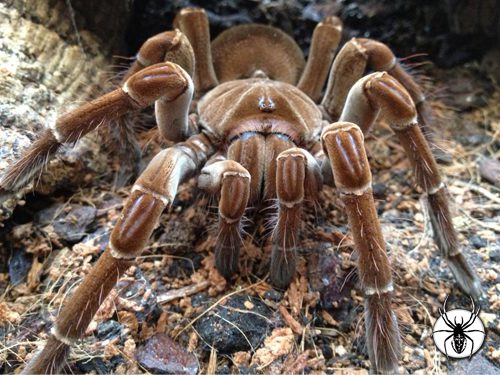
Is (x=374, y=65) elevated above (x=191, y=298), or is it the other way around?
(x=374, y=65)

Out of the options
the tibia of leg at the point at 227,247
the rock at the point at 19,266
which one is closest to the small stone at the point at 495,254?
the tibia of leg at the point at 227,247

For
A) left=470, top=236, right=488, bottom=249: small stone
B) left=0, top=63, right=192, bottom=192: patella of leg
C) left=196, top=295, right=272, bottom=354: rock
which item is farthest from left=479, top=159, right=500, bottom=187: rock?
left=0, top=63, right=192, bottom=192: patella of leg

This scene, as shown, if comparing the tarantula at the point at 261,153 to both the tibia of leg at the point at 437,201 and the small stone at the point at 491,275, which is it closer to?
the tibia of leg at the point at 437,201

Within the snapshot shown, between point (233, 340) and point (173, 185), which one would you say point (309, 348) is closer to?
point (233, 340)

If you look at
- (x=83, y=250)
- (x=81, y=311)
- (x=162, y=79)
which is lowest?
(x=83, y=250)

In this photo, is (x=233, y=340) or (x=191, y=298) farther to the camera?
(x=191, y=298)

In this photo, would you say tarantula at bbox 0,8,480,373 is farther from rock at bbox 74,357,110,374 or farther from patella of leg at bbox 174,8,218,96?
rock at bbox 74,357,110,374

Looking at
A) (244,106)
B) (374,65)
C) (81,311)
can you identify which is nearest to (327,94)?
(374,65)

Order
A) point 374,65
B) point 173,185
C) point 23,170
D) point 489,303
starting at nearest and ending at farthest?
1. point 173,185
2. point 23,170
3. point 489,303
4. point 374,65
